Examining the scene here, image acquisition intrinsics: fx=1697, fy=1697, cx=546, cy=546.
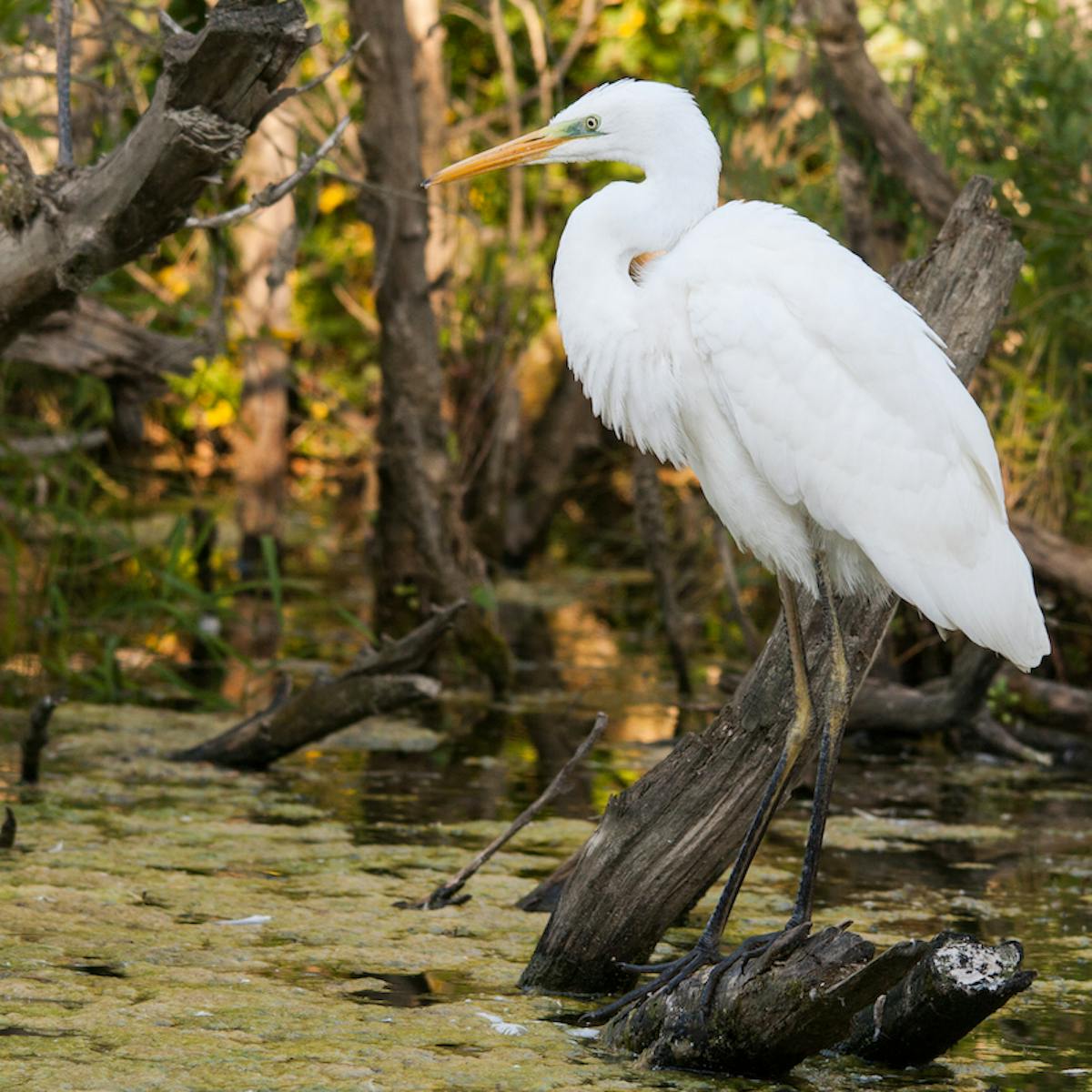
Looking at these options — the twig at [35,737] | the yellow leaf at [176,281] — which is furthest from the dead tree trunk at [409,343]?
the yellow leaf at [176,281]

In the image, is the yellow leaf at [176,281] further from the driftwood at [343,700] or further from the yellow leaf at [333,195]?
the driftwood at [343,700]

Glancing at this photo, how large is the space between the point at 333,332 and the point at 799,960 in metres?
10.2

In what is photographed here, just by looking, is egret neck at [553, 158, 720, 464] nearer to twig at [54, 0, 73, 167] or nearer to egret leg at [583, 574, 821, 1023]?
egret leg at [583, 574, 821, 1023]

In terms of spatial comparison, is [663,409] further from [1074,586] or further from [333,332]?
[333,332]

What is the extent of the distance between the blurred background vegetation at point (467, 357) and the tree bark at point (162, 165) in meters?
0.20

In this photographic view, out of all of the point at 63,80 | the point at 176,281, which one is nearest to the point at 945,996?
A: the point at 63,80

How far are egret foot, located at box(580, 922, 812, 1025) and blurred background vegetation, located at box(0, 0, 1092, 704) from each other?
190cm

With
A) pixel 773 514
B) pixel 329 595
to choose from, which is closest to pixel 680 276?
pixel 773 514

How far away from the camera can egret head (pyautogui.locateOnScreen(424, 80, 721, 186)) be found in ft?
12.2

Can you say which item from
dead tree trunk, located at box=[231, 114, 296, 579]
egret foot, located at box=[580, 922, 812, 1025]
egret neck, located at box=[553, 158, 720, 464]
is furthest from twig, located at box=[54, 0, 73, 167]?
dead tree trunk, located at box=[231, 114, 296, 579]

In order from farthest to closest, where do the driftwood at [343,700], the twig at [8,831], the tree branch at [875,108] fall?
1. the tree branch at [875,108]
2. the driftwood at [343,700]
3. the twig at [8,831]

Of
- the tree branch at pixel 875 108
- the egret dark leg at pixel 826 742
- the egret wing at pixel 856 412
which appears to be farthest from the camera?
the tree branch at pixel 875 108

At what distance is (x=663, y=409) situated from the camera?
366 cm

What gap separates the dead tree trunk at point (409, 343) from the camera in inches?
267
